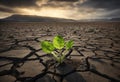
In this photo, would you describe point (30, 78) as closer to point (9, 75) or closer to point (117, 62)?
point (9, 75)

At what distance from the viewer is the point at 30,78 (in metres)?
1.50

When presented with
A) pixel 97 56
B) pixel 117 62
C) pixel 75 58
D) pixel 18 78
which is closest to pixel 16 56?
pixel 18 78

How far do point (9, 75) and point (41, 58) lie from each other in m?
0.64

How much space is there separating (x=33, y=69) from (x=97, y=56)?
109 cm

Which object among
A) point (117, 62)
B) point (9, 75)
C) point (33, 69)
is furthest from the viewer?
point (117, 62)

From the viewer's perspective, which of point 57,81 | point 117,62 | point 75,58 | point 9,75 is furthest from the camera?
point 75,58

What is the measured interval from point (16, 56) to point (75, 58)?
0.95 meters

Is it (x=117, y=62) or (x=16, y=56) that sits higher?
(x=117, y=62)

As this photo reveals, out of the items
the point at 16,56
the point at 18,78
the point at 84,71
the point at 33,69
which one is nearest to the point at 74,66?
the point at 84,71

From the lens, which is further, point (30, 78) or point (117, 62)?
point (117, 62)

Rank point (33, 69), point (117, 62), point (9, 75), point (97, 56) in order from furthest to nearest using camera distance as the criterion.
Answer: point (97, 56)
point (117, 62)
point (33, 69)
point (9, 75)

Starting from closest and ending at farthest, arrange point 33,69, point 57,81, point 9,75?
point 57,81
point 9,75
point 33,69

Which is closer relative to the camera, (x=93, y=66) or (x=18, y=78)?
(x=18, y=78)

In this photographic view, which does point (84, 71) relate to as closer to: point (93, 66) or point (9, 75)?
point (93, 66)
